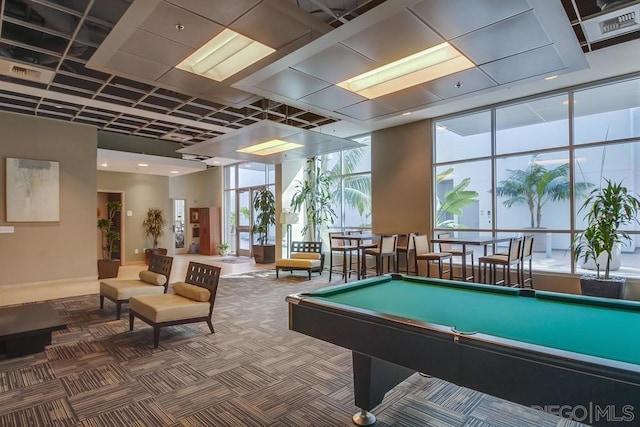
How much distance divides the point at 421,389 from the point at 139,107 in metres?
6.52

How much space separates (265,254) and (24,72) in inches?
277

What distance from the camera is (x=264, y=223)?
11.0 m

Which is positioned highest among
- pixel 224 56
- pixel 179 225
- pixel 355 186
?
pixel 224 56

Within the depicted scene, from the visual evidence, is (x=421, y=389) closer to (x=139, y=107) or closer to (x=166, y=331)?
(x=166, y=331)

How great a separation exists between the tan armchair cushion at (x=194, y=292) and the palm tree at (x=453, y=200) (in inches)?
207

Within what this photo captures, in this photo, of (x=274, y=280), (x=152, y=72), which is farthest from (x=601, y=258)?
(x=152, y=72)

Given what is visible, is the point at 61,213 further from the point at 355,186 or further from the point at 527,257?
the point at 527,257

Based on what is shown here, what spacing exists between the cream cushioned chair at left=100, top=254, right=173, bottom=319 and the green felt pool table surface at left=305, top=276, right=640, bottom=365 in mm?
3312

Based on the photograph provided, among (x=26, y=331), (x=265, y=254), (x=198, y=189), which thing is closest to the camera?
(x=26, y=331)

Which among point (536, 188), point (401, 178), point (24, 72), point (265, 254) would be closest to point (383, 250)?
point (401, 178)

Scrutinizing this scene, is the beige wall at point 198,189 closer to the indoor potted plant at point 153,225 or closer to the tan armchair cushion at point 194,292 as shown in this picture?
the indoor potted plant at point 153,225

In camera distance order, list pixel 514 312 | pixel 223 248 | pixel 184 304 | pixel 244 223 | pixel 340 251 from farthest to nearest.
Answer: pixel 244 223 < pixel 223 248 < pixel 340 251 < pixel 184 304 < pixel 514 312

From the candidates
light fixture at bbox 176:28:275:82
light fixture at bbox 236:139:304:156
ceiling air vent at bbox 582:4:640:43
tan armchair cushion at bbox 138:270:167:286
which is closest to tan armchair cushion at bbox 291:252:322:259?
light fixture at bbox 236:139:304:156

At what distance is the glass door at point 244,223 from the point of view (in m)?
12.6
